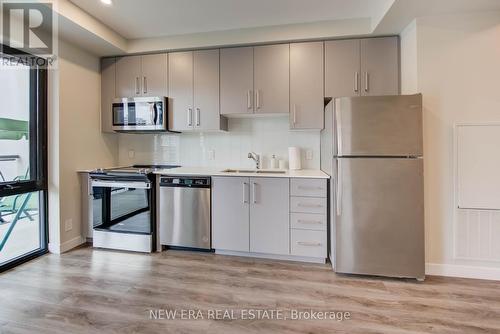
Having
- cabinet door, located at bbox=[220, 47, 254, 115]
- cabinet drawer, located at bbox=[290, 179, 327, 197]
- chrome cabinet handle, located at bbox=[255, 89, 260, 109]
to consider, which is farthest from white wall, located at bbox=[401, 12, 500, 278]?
cabinet door, located at bbox=[220, 47, 254, 115]

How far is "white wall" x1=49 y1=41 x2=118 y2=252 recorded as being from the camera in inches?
109

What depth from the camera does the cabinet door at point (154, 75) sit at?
313 centimetres

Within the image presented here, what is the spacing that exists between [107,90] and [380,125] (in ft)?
10.4

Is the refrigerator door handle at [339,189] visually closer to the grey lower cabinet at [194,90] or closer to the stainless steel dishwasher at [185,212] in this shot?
the stainless steel dishwasher at [185,212]

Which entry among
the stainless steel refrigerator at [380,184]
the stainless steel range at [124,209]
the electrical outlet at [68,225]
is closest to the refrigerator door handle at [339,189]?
the stainless steel refrigerator at [380,184]

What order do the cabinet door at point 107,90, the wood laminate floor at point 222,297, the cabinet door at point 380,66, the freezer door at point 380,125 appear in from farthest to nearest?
1. the cabinet door at point 107,90
2. the cabinet door at point 380,66
3. the freezer door at point 380,125
4. the wood laminate floor at point 222,297

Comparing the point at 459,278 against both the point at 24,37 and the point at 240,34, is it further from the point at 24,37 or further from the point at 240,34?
the point at 24,37

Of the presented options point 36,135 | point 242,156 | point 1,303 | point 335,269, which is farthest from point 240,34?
point 1,303

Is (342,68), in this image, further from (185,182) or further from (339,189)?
(185,182)

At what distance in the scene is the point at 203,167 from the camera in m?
3.40

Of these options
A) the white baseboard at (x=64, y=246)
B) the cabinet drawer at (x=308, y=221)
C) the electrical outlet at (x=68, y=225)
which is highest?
the cabinet drawer at (x=308, y=221)

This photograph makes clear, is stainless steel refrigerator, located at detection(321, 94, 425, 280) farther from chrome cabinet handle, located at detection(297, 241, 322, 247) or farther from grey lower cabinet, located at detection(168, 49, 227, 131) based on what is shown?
grey lower cabinet, located at detection(168, 49, 227, 131)

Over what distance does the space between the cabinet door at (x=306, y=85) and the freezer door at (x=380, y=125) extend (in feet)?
1.88

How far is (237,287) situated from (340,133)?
156 cm
